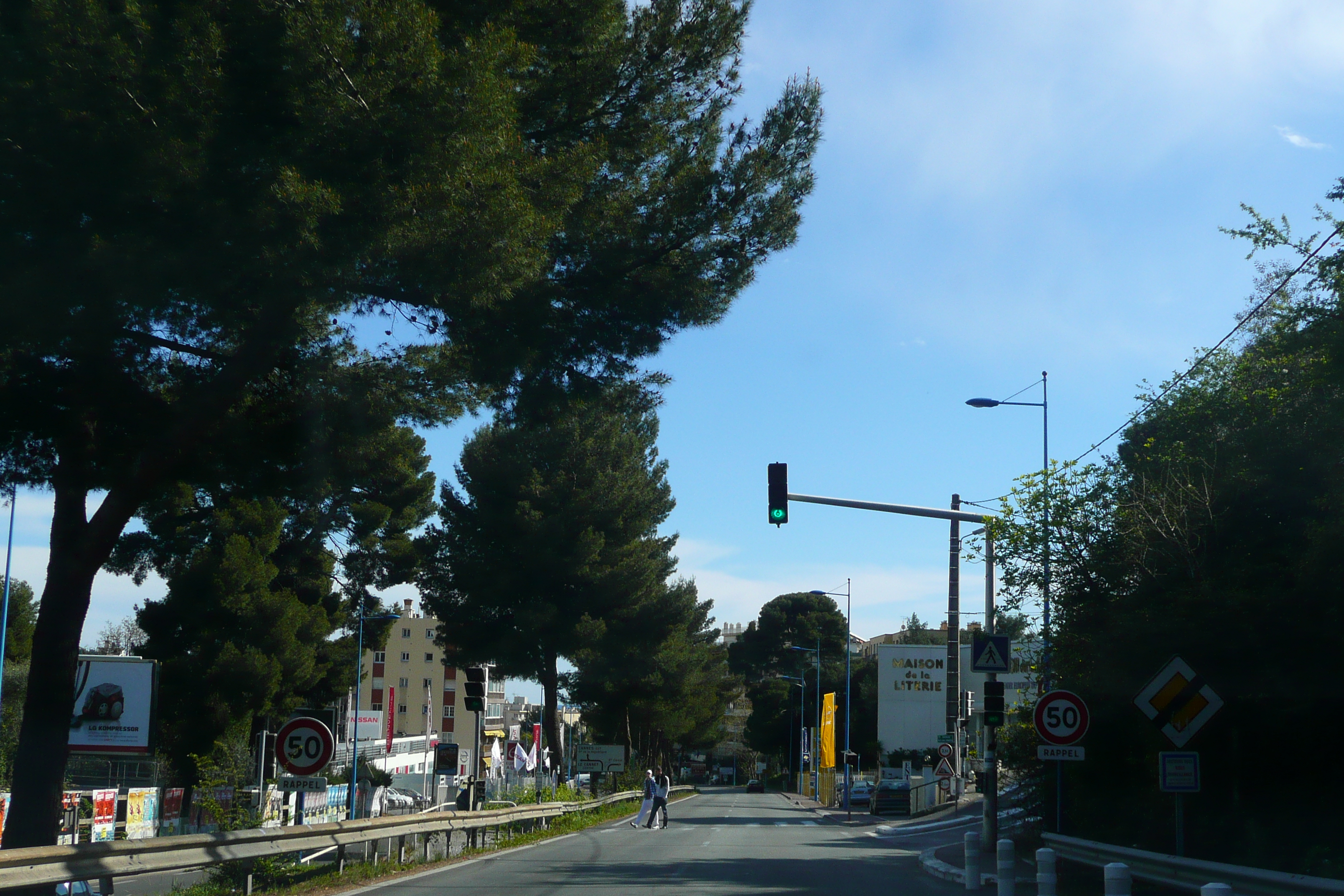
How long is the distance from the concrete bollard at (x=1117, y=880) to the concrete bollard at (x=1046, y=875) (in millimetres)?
1659

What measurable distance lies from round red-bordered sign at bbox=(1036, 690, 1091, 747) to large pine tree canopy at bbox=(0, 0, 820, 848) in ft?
22.0

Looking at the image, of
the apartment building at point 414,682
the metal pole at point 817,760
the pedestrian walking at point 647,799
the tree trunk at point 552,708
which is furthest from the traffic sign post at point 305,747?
the apartment building at point 414,682

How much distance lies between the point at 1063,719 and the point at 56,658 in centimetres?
1198

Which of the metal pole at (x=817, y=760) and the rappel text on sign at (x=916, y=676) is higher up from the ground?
the rappel text on sign at (x=916, y=676)

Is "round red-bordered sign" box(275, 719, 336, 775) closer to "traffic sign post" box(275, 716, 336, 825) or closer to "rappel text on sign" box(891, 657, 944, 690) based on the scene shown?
"traffic sign post" box(275, 716, 336, 825)

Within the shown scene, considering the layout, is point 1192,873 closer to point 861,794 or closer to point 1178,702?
point 1178,702

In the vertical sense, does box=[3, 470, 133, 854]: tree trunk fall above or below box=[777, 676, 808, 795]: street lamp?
above

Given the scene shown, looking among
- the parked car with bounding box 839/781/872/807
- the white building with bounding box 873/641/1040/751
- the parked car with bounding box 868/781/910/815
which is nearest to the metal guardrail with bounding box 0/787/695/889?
the parked car with bounding box 868/781/910/815

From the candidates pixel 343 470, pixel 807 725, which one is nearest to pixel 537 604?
pixel 343 470

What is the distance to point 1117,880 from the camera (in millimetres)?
9305

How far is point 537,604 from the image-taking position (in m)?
40.8

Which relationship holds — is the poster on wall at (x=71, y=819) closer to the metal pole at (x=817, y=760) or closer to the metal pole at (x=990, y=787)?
the metal pole at (x=990, y=787)

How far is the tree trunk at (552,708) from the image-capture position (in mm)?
42969

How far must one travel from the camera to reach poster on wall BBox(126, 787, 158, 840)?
2711cm
